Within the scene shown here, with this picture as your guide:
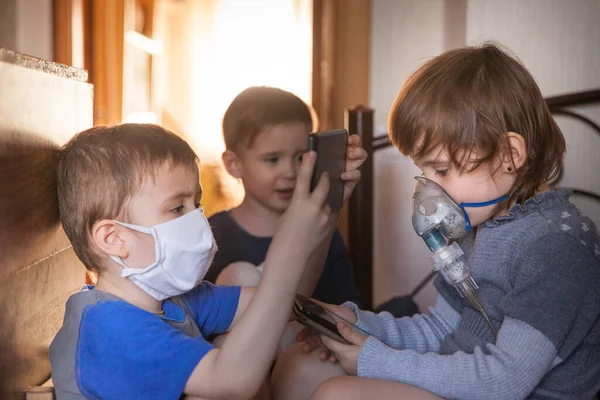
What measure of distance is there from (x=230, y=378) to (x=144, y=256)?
0.26m

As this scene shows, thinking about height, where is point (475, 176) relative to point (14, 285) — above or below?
above

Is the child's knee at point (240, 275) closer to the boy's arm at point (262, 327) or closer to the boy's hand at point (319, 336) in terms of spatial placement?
the boy's hand at point (319, 336)

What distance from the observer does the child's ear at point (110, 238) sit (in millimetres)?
1176

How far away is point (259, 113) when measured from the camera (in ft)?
6.74

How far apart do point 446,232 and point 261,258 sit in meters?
0.82

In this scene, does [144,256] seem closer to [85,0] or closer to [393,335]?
[393,335]

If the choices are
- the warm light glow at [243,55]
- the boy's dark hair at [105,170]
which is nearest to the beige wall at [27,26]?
the boy's dark hair at [105,170]

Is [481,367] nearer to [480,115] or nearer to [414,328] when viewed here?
[414,328]

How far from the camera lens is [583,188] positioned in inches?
99.4

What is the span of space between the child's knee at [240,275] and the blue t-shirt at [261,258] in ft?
0.38

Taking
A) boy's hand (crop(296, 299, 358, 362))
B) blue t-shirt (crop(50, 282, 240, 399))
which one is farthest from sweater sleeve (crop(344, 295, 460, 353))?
blue t-shirt (crop(50, 282, 240, 399))

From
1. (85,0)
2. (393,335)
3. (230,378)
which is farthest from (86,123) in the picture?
(85,0)

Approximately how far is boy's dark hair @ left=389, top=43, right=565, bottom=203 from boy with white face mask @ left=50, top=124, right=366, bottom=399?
9.3 inches

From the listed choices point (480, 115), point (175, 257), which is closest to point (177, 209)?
point (175, 257)
